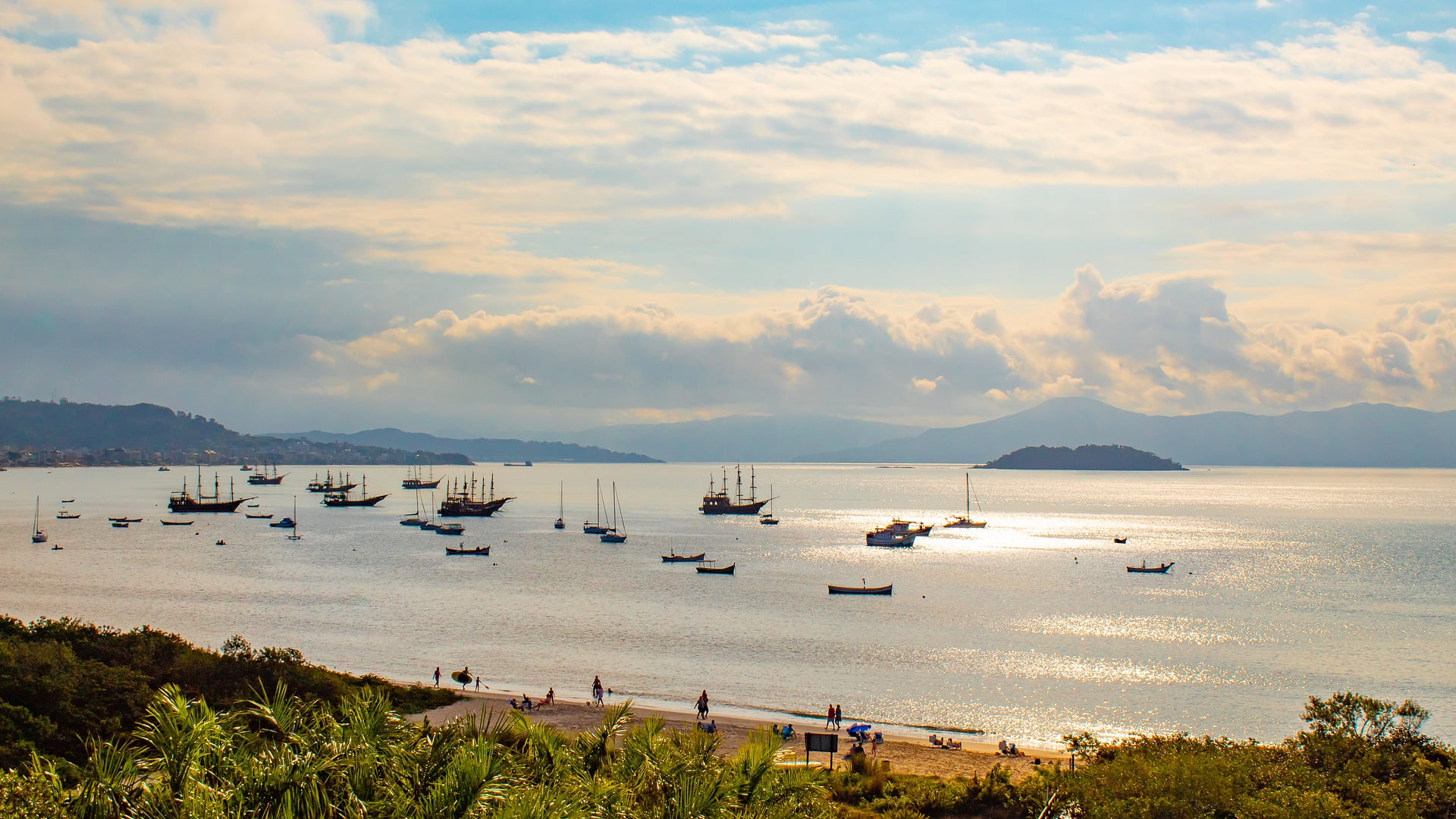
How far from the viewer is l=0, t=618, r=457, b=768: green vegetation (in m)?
34.2

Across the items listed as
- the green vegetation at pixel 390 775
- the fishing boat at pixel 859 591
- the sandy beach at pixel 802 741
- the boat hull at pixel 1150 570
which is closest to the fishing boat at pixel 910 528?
the boat hull at pixel 1150 570

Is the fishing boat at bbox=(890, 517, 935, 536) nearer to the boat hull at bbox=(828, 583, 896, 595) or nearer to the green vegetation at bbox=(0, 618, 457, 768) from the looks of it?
the boat hull at bbox=(828, 583, 896, 595)

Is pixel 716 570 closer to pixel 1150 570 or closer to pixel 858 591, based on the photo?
pixel 858 591

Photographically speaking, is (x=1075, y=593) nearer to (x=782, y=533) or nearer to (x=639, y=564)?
(x=639, y=564)

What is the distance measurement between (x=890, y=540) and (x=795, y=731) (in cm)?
10515

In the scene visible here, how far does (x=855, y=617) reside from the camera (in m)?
83.6

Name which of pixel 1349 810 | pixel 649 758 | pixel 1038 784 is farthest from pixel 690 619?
pixel 649 758

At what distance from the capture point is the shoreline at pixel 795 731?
40281mm

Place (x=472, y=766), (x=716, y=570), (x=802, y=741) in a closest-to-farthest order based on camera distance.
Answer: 1. (x=472, y=766)
2. (x=802, y=741)
3. (x=716, y=570)

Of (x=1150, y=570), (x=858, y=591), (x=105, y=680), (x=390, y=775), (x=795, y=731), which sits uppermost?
(x=390, y=775)

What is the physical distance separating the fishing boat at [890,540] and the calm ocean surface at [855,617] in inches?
114

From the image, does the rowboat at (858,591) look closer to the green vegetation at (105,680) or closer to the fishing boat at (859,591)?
the fishing boat at (859,591)

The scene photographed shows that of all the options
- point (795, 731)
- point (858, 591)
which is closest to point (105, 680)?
point (795, 731)

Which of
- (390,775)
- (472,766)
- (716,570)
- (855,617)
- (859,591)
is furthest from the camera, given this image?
(716,570)
